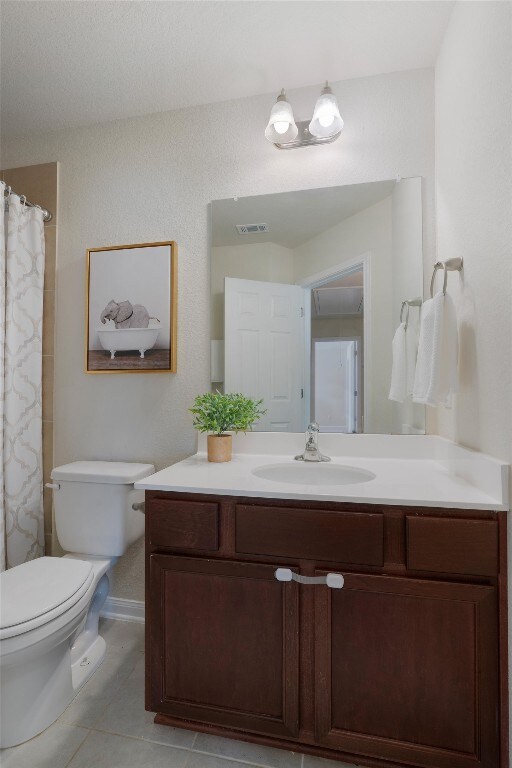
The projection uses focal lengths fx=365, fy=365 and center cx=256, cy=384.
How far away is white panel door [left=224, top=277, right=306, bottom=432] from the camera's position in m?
1.62

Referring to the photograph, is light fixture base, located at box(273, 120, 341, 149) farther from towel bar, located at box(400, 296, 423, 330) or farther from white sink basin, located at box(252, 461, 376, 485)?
white sink basin, located at box(252, 461, 376, 485)

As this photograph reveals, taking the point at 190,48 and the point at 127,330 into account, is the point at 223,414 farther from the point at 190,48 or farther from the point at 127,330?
the point at 190,48

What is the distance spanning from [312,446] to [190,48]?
1.67 meters

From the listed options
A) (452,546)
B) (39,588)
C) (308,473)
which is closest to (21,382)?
(39,588)

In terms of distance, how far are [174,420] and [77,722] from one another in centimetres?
112

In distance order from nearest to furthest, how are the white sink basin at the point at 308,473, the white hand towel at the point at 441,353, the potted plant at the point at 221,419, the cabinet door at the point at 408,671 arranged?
1. the cabinet door at the point at 408,671
2. the white hand towel at the point at 441,353
3. the white sink basin at the point at 308,473
4. the potted plant at the point at 221,419

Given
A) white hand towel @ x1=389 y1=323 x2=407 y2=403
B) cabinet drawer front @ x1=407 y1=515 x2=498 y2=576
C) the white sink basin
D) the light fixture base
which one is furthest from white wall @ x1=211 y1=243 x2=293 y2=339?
cabinet drawer front @ x1=407 y1=515 x2=498 y2=576

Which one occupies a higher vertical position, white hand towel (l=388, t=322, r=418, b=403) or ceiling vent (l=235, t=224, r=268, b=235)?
ceiling vent (l=235, t=224, r=268, b=235)

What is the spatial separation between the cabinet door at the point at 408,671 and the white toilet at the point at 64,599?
0.83 meters

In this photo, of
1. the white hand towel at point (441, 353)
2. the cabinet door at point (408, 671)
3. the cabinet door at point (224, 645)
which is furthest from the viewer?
the white hand towel at point (441, 353)

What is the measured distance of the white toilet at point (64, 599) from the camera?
1105mm

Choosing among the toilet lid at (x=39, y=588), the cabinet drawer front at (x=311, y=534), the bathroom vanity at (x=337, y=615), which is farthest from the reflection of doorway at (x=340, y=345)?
the toilet lid at (x=39, y=588)

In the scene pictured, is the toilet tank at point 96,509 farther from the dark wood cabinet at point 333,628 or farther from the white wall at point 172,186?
the dark wood cabinet at point 333,628

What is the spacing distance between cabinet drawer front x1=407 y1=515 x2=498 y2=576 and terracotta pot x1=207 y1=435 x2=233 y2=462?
76 centimetres
